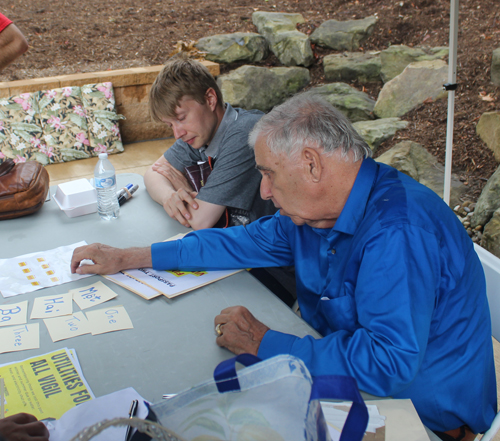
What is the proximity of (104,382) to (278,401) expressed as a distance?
0.55 meters

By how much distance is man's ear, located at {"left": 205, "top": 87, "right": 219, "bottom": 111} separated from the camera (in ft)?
6.97

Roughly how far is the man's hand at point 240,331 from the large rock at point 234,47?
548 cm

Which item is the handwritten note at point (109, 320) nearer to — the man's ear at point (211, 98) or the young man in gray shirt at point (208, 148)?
the young man in gray shirt at point (208, 148)

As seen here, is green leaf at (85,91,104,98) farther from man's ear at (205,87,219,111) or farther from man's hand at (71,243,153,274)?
man's hand at (71,243,153,274)

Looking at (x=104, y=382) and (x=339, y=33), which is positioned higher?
(x=339, y=33)

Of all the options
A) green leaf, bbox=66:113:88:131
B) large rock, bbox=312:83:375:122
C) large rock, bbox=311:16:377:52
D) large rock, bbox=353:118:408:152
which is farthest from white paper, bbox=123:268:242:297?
large rock, bbox=311:16:377:52

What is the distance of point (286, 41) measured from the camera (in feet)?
20.8

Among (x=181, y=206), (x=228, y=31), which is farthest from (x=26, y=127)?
(x=228, y=31)

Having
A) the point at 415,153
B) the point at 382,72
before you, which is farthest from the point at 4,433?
the point at 382,72

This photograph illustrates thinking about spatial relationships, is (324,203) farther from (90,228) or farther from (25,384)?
(90,228)

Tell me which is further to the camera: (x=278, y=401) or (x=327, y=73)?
(x=327, y=73)

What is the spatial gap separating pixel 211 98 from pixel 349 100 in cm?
361

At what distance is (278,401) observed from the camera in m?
0.73

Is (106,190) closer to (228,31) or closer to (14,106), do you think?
(14,106)
